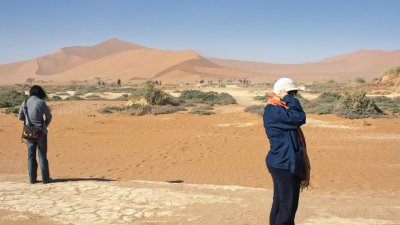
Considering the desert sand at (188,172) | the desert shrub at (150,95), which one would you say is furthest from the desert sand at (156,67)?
the desert sand at (188,172)

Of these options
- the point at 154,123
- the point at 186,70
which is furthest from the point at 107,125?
the point at 186,70

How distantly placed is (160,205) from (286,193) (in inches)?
100

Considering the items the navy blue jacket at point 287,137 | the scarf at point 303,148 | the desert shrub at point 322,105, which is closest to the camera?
the navy blue jacket at point 287,137

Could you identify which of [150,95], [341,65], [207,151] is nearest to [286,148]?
[207,151]

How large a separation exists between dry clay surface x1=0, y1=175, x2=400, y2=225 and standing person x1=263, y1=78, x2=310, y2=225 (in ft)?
4.79

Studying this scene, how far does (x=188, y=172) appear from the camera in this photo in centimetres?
960

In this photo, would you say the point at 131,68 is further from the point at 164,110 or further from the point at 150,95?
the point at 164,110

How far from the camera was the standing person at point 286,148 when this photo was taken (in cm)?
412

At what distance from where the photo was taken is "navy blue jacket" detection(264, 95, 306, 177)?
4.11 m

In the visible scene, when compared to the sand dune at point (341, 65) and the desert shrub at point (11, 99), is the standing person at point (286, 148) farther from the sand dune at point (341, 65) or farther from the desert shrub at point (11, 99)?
the sand dune at point (341, 65)

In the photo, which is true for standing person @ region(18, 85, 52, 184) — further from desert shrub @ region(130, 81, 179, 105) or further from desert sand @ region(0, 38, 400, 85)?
desert sand @ region(0, 38, 400, 85)

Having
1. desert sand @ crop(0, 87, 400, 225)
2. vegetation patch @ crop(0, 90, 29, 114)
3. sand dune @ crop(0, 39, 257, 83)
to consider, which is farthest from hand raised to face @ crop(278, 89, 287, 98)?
sand dune @ crop(0, 39, 257, 83)

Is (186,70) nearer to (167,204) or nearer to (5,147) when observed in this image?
(5,147)

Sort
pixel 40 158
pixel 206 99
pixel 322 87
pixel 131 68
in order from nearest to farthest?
1. pixel 40 158
2. pixel 206 99
3. pixel 322 87
4. pixel 131 68
